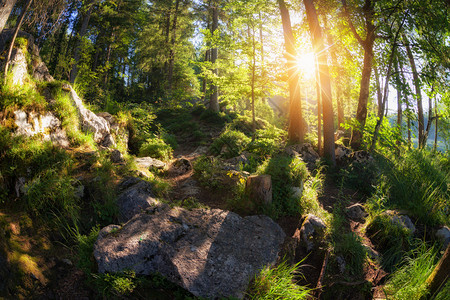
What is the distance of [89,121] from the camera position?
6652 mm

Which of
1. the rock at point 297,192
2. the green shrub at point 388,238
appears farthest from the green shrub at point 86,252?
the green shrub at point 388,238

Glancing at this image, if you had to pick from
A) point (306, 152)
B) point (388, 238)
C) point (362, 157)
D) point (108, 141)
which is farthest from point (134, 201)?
point (362, 157)

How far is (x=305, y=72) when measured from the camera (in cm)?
1016

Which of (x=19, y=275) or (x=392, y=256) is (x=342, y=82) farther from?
(x=19, y=275)

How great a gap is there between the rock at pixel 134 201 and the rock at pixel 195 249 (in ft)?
1.52

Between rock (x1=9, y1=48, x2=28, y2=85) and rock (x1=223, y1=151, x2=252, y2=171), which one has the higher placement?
rock (x1=9, y1=48, x2=28, y2=85)

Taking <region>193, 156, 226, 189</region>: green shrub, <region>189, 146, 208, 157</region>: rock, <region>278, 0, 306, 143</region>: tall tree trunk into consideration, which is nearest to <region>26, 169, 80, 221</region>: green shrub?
<region>193, 156, 226, 189</region>: green shrub

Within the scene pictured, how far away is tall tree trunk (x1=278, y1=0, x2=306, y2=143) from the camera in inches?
395

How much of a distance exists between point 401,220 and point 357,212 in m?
0.89

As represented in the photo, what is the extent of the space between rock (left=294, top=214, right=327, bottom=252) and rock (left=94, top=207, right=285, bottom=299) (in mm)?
358

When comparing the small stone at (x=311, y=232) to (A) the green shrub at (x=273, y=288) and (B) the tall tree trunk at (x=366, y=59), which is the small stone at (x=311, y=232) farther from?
(B) the tall tree trunk at (x=366, y=59)

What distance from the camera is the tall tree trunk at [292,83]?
395 inches

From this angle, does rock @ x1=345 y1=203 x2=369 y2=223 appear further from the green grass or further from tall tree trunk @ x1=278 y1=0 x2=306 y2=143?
tall tree trunk @ x1=278 y1=0 x2=306 y2=143

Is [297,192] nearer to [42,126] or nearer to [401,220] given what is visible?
[401,220]
